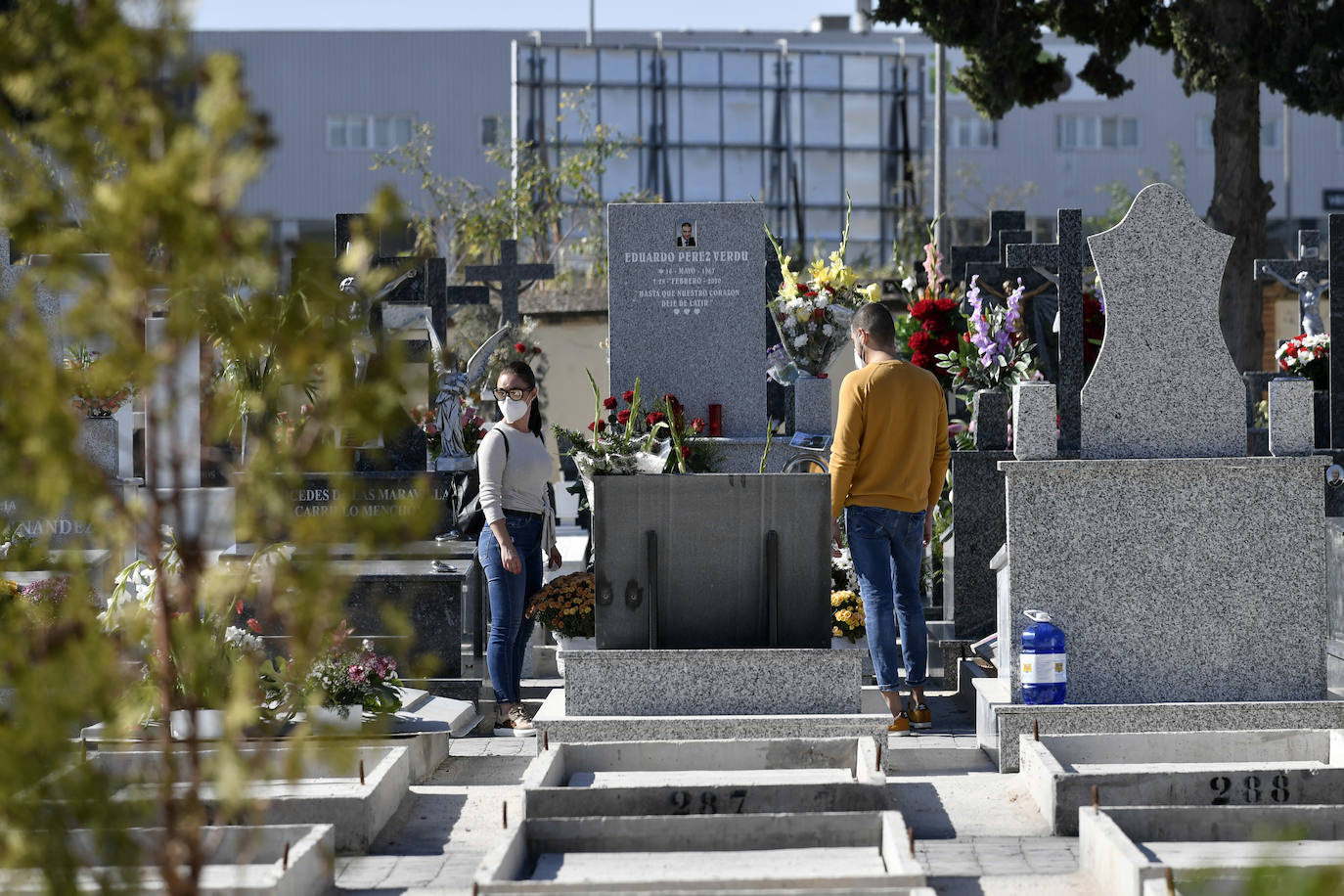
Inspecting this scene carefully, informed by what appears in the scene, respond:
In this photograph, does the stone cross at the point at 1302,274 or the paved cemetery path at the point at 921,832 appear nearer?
the paved cemetery path at the point at 921,832

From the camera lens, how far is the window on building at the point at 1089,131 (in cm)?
4150

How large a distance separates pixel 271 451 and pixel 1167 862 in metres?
2.86

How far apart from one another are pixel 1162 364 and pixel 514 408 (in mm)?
2758

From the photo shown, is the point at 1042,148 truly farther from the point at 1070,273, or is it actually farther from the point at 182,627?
the point at 182,627

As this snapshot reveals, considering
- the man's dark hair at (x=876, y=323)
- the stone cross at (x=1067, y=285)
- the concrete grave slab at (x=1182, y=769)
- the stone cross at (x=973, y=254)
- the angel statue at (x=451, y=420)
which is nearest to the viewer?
the concrete grave slab at (x=1182, y=769)

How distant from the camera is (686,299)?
982cm

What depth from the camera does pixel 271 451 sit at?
2744 millimetres

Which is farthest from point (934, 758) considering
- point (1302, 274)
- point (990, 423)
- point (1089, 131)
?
point (1089, 131)

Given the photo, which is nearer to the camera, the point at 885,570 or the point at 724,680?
the point at 724,680

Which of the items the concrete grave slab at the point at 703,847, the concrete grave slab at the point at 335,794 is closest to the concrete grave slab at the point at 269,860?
the concrete grave slab at the point at 335,794

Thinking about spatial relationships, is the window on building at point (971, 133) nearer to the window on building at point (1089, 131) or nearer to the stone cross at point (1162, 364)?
the window on building at point (1089, 131)

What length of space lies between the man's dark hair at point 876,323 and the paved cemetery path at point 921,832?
5.53ft

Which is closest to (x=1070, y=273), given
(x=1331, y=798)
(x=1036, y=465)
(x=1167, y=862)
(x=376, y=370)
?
(x=1036, y=465)

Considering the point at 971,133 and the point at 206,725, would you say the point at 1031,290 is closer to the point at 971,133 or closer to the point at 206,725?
the point at 206,725
